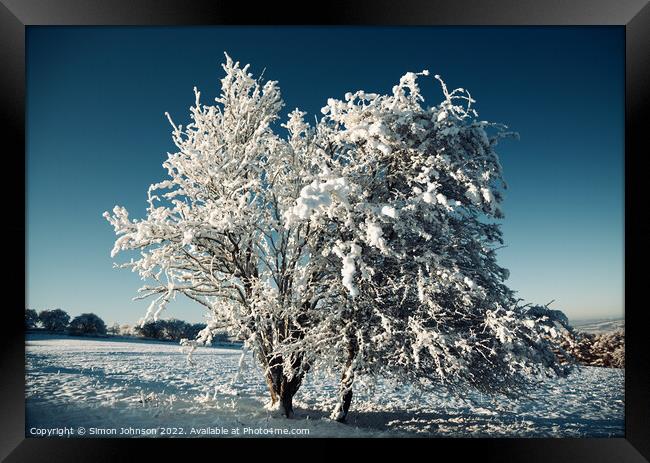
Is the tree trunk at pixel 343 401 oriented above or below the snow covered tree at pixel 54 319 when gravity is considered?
below

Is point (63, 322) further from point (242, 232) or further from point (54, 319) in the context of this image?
point (242, 232)

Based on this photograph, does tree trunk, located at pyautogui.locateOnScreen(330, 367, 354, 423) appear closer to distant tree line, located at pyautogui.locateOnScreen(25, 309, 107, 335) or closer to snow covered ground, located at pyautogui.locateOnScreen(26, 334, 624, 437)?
snow covered ground, located at pyautogui.locateOnScreen(26, 334, 624, 437)

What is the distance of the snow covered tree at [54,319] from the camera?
6062mm

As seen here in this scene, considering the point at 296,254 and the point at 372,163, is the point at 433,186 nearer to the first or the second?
the point at 372,163

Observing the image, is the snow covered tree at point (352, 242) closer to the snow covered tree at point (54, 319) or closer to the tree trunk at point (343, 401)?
the tree trunk at point (343, 401)

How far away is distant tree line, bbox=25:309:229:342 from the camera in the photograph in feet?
19.6

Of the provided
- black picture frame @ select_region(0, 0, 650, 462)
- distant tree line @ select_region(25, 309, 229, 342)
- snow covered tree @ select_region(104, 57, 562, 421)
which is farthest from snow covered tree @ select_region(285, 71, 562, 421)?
distant tree line @ select_region(25, 309, 229, 342)

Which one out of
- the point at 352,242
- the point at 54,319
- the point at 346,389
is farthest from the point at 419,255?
the point at 54,319

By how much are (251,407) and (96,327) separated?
4.82 m
